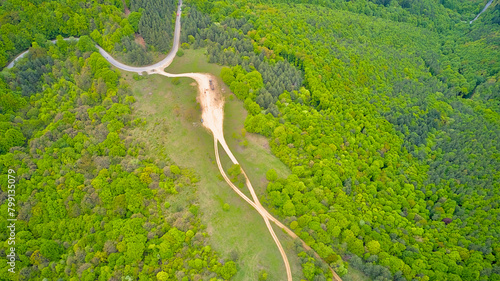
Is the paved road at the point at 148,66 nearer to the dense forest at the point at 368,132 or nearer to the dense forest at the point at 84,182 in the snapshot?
the dense forest at the point at 84,182

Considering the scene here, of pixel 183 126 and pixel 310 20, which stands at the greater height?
pixel 310 20

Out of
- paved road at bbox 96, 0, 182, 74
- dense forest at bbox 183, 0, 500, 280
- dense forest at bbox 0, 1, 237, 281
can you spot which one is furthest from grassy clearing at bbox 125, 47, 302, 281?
dense forest at bbox 183, 0, 500, 280

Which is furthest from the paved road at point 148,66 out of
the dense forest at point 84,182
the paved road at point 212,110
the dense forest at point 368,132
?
the dense forest at point 368,132

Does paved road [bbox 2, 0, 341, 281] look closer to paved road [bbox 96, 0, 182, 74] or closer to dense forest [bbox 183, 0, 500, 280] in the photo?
paved road [bbox 96, 0, 182, 74]

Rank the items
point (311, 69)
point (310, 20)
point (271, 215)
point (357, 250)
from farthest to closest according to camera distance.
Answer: point (310, 20) → point (311, 69) → point (271, 215) → point (357, 250)

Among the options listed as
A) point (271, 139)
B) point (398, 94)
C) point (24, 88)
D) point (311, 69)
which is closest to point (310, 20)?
point (311, 69)

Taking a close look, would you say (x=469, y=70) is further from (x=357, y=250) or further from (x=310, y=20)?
(x=357, y=250)
